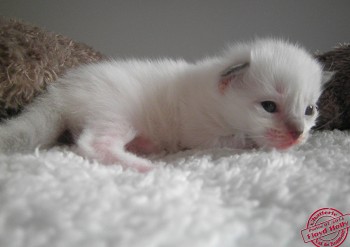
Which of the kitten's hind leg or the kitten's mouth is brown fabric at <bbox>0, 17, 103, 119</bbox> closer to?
the kitten's hind leg

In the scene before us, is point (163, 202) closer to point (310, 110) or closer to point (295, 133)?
point (295, 133)

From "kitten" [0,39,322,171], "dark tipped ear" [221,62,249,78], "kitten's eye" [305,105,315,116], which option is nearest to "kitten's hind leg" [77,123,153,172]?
"kitten" [0,39,322,171]

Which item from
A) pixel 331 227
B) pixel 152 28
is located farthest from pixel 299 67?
pixel 152 28

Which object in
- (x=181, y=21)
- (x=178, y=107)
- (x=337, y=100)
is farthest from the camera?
(x=181, y=21)

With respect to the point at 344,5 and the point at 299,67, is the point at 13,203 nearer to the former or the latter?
the point at 299,67

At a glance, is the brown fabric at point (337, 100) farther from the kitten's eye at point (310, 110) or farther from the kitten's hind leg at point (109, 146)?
the kitten's hind leg at point (109, 146)

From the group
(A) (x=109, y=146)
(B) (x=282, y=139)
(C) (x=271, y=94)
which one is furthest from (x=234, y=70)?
(A) (x=109, y=146)

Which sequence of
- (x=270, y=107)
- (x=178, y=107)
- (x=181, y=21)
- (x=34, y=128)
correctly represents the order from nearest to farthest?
(x=34, y=128) < (x=270, y=107) < (x=178, y=107) < (x=181, y=21)
